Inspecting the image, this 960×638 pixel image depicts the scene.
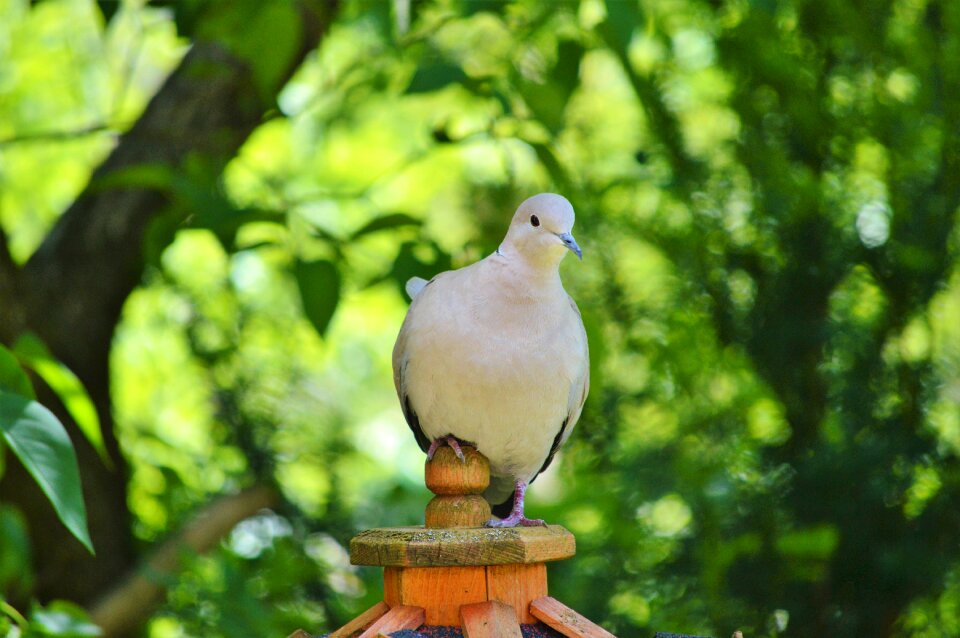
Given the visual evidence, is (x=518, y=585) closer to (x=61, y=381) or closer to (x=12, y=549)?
(x=61, y=381)

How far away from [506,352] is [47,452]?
583mm

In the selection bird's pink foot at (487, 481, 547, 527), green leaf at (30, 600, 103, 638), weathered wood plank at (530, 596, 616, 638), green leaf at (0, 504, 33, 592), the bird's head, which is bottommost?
green leaf at (0, 504, 33, 592)

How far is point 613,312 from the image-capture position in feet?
8.34

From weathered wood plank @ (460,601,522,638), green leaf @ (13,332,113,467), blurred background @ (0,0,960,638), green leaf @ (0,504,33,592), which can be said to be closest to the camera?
weathered wood plank @ (460,601,522,638)

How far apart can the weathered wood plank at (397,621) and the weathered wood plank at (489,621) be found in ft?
0.15

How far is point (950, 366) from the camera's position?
2145 mm

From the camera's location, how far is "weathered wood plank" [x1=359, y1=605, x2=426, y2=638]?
3.48 feet

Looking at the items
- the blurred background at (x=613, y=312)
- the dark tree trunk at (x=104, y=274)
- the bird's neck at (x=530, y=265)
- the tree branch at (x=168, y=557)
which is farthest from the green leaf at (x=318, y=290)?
the tree branch at (x=168, y=557)

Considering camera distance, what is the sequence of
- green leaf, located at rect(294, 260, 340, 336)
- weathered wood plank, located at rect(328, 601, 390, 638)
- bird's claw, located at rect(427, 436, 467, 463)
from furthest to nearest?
green leaf, located at rect(294, 260, 340, 336) < bird's claw, located at rect(427, 436, 467, 463) < weathered wood plank, located at rect(328, 601, 390, 638)

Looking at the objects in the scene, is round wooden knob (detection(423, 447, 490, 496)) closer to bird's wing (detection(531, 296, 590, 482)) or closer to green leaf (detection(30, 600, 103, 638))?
bird's wing (detection(531, 296, 590, 482))

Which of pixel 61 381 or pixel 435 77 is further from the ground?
pixel 435 77

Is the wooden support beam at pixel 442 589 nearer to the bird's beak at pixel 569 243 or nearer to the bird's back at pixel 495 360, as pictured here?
the bird's back at pixel 495 360

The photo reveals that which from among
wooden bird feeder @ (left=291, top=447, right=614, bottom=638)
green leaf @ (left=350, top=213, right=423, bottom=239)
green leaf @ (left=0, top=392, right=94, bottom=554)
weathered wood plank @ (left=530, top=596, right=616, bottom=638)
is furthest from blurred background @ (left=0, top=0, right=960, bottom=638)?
weathered wood plank @ (left=530, top=596, right=616, bottom=638)

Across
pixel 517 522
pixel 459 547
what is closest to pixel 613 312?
pixel 517 522
